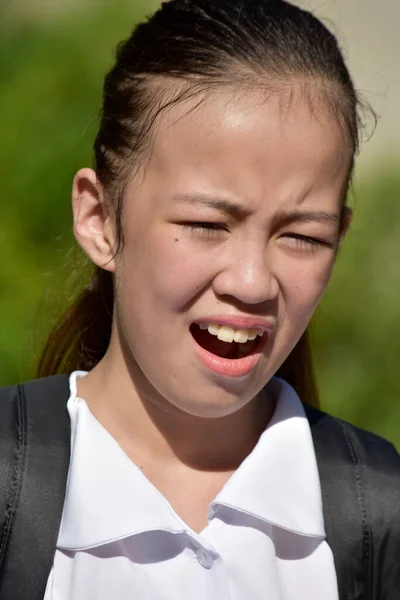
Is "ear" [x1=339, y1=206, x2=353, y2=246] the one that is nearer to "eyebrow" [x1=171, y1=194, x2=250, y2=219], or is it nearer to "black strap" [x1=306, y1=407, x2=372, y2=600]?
"eyebrow" [x1=171, y1=194, x2=250, y2=219]

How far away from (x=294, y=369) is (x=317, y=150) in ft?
1.92

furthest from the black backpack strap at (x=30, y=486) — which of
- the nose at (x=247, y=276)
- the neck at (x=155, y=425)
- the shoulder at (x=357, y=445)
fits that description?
the shoulder at (x=357, y=445)

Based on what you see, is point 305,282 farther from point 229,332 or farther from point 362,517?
point 362,517

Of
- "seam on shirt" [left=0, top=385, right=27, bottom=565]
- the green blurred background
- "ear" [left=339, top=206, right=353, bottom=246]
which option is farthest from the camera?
the green blurred background

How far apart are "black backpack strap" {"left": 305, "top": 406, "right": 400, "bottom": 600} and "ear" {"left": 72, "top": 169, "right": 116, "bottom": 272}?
524mm

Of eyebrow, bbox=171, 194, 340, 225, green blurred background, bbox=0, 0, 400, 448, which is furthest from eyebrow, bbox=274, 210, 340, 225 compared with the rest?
green blurred background, bbox=0, 0, 400, 448

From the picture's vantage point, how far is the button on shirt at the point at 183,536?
171 centimetres

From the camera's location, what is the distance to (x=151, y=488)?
180 cm

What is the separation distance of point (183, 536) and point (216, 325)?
35cm

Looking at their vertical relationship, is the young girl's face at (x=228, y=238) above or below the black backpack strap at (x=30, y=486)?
above

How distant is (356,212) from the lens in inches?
152

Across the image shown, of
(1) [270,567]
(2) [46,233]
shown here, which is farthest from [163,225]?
(2) [46,233]

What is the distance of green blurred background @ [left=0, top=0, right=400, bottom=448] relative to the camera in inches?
133

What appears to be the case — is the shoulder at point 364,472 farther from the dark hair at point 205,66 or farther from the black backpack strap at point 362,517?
the dark hair at point 205,66
